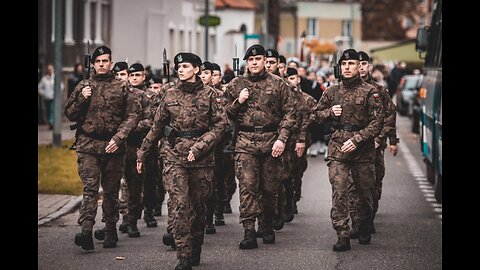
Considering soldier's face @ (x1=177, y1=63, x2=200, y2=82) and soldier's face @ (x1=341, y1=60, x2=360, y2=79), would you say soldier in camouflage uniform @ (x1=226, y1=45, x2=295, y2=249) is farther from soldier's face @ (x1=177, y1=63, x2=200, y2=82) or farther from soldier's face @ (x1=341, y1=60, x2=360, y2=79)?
soldier's face @ (x1=177, y1=63, x2=200, y2=82)

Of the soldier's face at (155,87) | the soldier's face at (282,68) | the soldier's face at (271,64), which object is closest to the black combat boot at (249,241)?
the soldier's face at (271,64)

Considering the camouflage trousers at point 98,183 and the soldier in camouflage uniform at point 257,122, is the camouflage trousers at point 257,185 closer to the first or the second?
the soldier in camouflage uniform at point 257,122

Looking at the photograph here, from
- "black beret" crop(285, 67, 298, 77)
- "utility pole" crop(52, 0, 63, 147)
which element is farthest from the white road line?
"utility pole" crop(52, 0, 63, 147)

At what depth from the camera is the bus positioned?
53.3 ft

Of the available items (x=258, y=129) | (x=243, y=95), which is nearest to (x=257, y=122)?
(x=258, y=129)

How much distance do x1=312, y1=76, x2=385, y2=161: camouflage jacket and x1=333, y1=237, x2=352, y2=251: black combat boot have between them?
814mm

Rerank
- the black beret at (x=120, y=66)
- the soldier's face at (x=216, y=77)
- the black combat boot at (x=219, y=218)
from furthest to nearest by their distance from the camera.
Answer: the soldier's face at (x=216, y=77) < the black combat boot at (x=219, y=218) < the black beret at (x=120, y=66)

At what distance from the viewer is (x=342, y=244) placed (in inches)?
508

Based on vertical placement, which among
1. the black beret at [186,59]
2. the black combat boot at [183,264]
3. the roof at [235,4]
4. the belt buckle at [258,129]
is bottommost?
the black combat boot at [183,264]

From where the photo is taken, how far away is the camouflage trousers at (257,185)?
43.2ft

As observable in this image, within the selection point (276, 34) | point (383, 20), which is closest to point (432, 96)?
point (276, 34)

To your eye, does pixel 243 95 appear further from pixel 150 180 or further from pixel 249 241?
pixel 150 180

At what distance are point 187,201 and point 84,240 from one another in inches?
56.6
